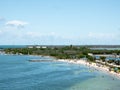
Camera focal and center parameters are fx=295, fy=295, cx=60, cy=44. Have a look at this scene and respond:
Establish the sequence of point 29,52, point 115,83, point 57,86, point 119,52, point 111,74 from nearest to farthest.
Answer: point 57,86 < point 115,83 < point 111,74 < point 119,52 < point 29,52

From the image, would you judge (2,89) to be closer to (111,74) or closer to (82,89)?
(82,89)

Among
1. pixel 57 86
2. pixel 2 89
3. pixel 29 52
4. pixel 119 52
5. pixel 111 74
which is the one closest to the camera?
pixel 2 89

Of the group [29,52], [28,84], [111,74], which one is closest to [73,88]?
[28,84]

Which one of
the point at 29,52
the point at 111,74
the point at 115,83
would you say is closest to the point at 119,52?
the point at 29,52

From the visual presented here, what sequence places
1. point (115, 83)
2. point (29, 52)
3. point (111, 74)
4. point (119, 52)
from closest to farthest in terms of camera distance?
1. point (115, 83)
2. point (111, 74)
3. point (119, 52)
4. point (29, 52)

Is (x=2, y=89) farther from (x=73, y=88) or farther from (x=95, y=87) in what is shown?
(x=95, y=87)

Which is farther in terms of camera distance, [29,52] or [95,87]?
[29,52]

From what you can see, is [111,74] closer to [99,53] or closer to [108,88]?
[108,88]

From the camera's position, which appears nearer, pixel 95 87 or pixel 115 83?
pixel 95 87

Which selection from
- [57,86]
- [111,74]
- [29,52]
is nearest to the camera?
[57,86]
